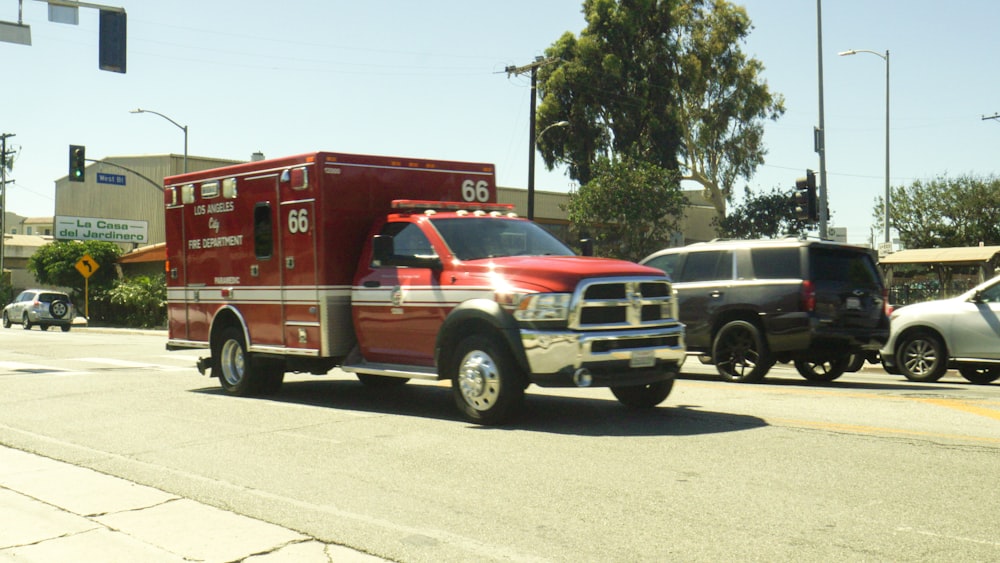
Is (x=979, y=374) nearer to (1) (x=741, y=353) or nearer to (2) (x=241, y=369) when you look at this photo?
(1) (x=741, y=353)

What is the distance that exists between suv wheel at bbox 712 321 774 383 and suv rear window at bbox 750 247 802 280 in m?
0.72

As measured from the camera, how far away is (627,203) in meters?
44.2

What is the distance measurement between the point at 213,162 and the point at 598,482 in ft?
169

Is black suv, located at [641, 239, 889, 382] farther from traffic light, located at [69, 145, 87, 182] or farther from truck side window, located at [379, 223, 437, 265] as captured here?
traffic light, located at [69, 145, 87, 182]

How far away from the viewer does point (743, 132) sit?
50.7 metres

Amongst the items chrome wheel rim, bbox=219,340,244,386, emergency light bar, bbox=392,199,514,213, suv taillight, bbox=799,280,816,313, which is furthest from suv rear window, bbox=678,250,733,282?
chrome wheel rim, bbox=219,340,244,386

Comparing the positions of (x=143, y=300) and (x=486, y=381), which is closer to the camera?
(x=486, y=381)

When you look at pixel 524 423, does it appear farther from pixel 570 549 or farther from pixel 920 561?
pixel 920 561

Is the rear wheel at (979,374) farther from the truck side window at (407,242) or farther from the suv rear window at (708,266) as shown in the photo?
the truck side window at (407,242)

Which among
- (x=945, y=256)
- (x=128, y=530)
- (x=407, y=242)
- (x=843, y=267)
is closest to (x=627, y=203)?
(x=945, y=256)

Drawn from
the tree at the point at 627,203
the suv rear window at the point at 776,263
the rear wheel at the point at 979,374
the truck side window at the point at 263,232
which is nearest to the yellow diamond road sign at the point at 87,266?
the tree at the point at 627,203

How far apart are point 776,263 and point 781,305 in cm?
60

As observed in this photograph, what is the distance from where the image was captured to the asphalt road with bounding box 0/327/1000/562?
5340 mm

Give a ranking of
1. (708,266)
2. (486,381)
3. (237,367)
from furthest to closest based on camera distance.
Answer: (708,266), (237,367), (486,381)
